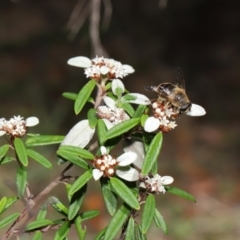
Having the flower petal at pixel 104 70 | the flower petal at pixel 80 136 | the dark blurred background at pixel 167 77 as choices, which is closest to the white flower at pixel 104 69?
the flower petal at pixel 104 70

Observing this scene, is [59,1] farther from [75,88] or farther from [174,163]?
[174,163]

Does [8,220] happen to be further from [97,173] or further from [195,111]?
[195,111]

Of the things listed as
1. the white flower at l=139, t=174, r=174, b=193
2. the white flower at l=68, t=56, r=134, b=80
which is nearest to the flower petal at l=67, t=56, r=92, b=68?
the white flower at l=68, t=56, r=134, b=80

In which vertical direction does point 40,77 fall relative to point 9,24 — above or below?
below

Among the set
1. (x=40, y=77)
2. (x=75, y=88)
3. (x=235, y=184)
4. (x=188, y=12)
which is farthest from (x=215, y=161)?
(x=188, y=12)

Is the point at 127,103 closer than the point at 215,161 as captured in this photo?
Yes

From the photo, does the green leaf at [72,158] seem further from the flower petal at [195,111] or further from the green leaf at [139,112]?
the flower petal at [195,111]

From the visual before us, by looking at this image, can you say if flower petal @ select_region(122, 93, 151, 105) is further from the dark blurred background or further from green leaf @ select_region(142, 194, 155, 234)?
the dark blurred background
